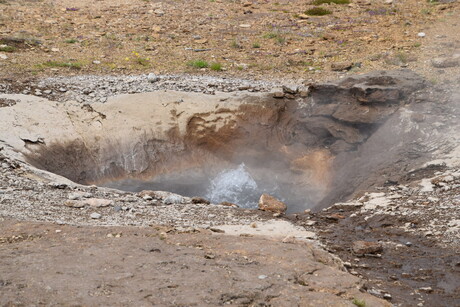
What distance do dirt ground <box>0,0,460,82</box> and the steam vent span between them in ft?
0.29

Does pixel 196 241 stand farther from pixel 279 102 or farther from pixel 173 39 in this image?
pixel 173 39

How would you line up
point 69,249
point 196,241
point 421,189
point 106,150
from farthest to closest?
point 106,150, point 421,189, point 196,241, point 69,249

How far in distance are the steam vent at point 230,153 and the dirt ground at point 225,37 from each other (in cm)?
9

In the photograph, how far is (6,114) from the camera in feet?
35.9

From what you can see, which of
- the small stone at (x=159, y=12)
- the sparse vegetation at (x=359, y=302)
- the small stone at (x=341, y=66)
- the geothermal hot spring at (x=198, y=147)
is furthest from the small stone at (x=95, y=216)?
the small stone at (x=159, y=12)

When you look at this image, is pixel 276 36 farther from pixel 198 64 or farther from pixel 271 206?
pixel 271 206

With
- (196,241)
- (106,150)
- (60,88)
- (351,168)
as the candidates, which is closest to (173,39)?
(60,88)

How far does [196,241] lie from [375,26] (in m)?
13.0

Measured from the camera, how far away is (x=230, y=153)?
12398mm

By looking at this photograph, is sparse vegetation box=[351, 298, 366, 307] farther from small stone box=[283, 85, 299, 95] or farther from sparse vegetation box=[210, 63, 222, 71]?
sparse vegetation box=[210, 63, 222, 71]

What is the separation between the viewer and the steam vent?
5.24m

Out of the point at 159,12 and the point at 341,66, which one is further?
the point at 159,12

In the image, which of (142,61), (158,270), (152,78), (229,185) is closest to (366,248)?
(158,270)

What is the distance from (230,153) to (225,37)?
570 centimetres
